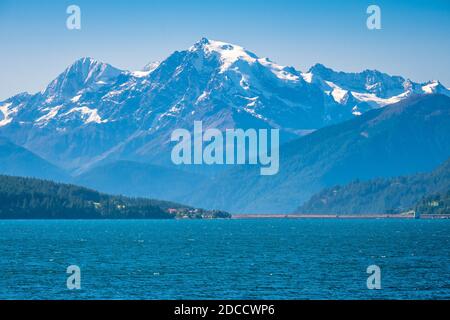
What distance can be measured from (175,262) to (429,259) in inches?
1626

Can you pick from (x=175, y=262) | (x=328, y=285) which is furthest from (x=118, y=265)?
(x=328, y=285)

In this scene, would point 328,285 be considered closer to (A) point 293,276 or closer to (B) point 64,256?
(A) point 293,276

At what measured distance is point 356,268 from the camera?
151 metres

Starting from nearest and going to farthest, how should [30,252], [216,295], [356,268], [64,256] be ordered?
[216,295], [356,268], [64,256], [30,252]

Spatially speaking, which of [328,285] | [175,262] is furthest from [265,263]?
[328,285]

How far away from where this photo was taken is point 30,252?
640 ft

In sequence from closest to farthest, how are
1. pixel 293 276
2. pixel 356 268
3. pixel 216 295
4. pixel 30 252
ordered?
pixel 216 295 < pixel 293 276 < pixel 356 268 < pixel 30 252
